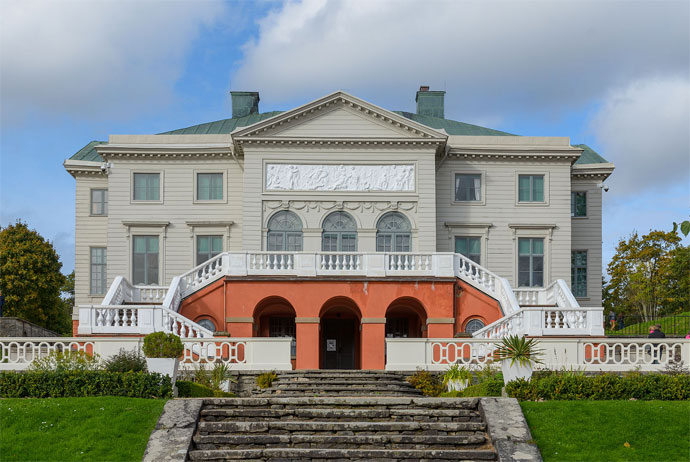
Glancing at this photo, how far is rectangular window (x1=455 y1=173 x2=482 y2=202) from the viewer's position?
36.7m

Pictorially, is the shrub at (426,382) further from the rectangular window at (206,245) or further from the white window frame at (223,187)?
the white window frame at (223,187)

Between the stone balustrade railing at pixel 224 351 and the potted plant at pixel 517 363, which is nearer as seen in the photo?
the potted plant at pixel 517 363

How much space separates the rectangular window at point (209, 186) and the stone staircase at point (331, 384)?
576 inches

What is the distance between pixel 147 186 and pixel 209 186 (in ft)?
8.47

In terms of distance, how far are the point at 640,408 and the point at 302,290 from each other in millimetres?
15534

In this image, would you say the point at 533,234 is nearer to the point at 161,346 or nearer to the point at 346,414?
the point at 161,346

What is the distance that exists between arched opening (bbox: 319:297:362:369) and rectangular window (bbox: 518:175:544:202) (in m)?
8.92

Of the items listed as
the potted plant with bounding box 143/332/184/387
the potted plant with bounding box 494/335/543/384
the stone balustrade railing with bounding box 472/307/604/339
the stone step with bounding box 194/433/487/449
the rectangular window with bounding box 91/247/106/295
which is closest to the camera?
the stone step with bounding box 194/433/487/449

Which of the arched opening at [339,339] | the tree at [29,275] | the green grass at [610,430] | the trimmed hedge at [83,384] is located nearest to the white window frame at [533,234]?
the arched opening at [339,339]

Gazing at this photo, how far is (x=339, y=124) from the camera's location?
3488cm

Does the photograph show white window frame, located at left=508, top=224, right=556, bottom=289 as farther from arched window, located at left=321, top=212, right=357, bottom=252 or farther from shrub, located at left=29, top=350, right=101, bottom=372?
shrub, located at left=29, top=350, right=101, bottom=372

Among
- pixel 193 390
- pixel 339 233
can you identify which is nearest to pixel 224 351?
pixel 193 390

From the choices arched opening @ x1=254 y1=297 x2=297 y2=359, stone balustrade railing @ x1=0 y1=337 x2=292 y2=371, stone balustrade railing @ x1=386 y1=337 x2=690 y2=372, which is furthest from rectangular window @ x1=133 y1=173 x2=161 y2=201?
stone balustrade railing @ x1=386 y1=337 x2=690 y2=372

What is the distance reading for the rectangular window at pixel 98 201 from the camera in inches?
1510
